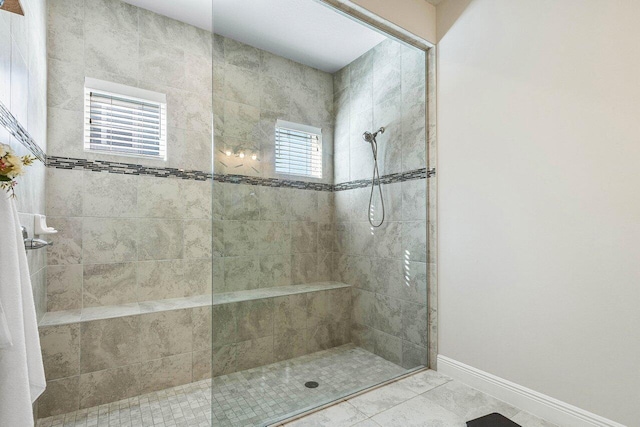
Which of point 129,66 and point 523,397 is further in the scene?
point 129,66

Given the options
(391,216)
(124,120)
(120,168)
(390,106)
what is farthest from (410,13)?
(120,168)

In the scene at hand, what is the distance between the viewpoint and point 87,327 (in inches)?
79.7

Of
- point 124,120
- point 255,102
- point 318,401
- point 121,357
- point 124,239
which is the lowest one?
point 318,401

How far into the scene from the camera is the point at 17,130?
57.9 inches

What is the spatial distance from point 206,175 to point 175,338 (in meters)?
1.36

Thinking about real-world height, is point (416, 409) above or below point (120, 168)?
below

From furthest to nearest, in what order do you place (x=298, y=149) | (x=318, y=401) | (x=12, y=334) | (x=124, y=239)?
(x=124, y=239) < (x=298, y=149) < (x=318, y=401) < (x=12, y=334)

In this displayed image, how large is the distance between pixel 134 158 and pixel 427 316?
8.46ft

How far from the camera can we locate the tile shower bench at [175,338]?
1.73 meters

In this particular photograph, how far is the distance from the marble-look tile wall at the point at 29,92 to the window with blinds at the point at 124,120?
11.8 inches

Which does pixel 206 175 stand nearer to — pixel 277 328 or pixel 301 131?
pixel 301 131

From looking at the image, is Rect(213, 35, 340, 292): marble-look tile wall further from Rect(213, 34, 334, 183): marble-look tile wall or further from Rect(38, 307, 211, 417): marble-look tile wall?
Rect(38, 307, 211, 417): marble-look tile wall

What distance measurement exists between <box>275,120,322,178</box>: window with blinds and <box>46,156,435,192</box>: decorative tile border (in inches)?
3.1

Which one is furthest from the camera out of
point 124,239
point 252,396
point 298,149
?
point 124,239
